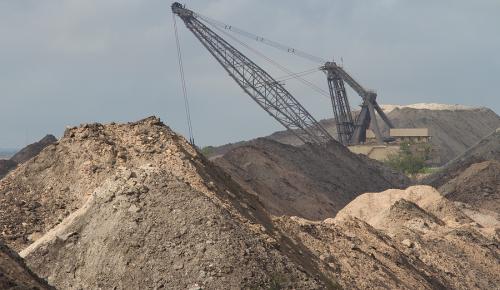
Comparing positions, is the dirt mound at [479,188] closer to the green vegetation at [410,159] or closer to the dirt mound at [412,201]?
the dirt mound at [412,201]

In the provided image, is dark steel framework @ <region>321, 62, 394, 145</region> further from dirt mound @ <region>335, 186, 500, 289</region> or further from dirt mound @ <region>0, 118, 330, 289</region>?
dirt mound @ <region>0, 118, 330, 289</region>

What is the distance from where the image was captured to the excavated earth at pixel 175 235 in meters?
15.0

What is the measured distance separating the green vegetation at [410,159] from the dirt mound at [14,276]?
220 feet

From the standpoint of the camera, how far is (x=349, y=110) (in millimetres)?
78875

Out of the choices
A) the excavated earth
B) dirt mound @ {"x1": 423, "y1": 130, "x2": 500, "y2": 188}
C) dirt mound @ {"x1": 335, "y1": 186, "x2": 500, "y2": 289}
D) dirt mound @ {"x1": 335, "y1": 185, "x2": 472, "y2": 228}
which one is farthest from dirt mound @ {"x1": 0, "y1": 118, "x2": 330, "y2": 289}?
dirt mound @ {"x1": 423, "y1": 130, "x2": 500, "y2": 188}

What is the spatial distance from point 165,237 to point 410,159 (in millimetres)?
67731

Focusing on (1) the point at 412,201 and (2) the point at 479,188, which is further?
(2) the point at 479,188

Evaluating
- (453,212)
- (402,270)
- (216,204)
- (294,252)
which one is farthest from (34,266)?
(453,212)

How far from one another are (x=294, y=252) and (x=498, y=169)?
29.9 m

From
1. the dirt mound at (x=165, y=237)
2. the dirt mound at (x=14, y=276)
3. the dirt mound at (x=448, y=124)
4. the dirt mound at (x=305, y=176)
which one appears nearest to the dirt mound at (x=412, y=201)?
the dirt mound at (x=305, y=176)

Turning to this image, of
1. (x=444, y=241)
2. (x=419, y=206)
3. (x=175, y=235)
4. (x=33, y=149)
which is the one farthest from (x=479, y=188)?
(x=33, y=149)

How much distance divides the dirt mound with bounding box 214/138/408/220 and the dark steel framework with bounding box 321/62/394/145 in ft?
41.5

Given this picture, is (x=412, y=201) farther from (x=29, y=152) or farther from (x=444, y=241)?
(x=29, y=152)

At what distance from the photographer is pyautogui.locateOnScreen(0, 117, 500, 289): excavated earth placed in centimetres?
1499
